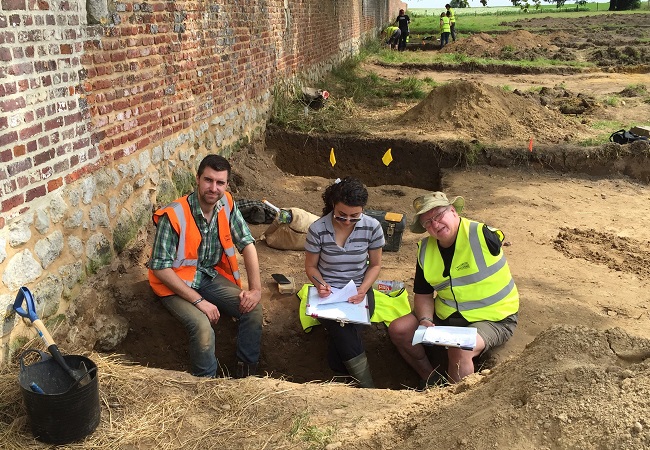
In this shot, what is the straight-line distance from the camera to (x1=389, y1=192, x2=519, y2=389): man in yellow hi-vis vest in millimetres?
4168

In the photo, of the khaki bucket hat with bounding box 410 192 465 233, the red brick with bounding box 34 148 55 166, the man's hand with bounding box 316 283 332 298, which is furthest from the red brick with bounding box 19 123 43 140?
the khaki bucket hat with bounding box 410 192 465 233

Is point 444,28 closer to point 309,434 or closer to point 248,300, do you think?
point 248,300

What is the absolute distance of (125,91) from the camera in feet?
17.1

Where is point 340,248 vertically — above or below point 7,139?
below

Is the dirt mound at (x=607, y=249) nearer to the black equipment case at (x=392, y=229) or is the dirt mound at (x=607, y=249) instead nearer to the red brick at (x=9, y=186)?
the black equipment case at (x=392, y=229)

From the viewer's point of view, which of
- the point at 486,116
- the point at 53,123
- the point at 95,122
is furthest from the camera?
the point at 486,116

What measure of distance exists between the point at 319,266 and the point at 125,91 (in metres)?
2.37

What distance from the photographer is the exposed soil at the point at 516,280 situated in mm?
2701

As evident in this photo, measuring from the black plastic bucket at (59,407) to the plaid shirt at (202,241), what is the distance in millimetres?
1131

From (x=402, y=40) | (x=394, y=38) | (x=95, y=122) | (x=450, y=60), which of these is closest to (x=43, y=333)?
(x=95, y=122)

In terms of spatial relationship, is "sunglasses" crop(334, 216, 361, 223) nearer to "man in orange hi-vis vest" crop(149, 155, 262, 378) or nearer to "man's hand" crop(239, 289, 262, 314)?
"man in orange hi-vis vest" crop(149, 155, 262, 378)

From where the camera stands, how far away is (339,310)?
455 cm

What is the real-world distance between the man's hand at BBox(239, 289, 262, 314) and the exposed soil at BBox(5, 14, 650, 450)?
17.5 inches

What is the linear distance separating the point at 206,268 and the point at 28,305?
146cm
